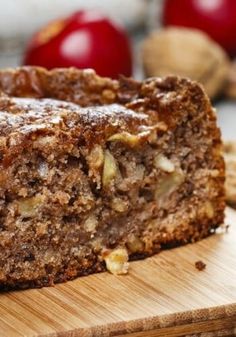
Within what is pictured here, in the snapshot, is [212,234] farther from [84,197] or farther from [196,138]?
[84,197]

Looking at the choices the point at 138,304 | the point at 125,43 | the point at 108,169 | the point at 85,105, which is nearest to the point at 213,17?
the point at 125,43

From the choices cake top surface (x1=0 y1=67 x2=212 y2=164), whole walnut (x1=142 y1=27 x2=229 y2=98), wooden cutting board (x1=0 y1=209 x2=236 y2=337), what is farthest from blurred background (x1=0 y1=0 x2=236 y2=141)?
wooden cutting board (x1=0 y1=209 x2=236 y2=337)

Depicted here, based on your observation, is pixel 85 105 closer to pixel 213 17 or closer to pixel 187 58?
pixel 187 58

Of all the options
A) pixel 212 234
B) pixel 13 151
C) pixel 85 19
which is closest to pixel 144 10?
pixel 85 19

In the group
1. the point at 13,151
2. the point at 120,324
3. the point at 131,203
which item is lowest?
the point at 120,324

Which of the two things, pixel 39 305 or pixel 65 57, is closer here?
pixel 39 305

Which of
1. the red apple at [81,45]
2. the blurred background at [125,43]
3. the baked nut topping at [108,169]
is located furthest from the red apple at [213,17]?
the baked nut topping at [108,169]
